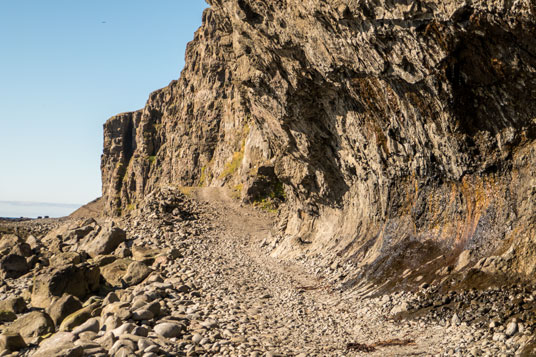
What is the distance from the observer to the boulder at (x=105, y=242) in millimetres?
37094

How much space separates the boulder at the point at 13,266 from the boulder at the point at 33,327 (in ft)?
61.5

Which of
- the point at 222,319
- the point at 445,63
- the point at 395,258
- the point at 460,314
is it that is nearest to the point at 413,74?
the point at 445,63

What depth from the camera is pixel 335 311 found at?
795 inches

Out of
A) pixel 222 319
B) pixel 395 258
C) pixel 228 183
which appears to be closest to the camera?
pixel 222 319

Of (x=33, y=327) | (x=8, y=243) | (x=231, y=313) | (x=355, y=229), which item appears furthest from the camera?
(x=8, y=243)

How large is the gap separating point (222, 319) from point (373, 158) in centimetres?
1471

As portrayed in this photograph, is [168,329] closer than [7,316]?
Yes

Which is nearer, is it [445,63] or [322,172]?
[445,63]

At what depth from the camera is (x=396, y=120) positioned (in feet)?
77.5

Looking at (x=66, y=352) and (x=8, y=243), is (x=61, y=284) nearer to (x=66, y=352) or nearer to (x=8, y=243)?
(x=66, y=352)

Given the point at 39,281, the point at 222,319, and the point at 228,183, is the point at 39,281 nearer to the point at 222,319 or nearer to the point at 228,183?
the point at 222,319

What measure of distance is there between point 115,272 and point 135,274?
2385 millimetres

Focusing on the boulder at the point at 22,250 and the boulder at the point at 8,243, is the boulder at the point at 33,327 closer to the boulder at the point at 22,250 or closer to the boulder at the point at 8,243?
the boulder at the point at 22,250

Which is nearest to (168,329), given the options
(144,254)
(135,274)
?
(135,274)
